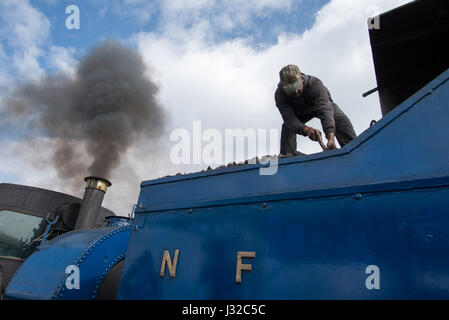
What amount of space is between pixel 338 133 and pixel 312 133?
0.82 metres

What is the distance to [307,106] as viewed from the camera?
3191 millimetres

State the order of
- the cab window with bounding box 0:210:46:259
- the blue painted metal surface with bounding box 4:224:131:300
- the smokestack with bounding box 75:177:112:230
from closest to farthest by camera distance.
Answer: the blue painted metal surface with bounding box 4:224:131:300, the smokestack with bounding box 75:177:112:230, the cab window with bounding box 0:210:46:259

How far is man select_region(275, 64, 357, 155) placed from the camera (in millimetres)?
2832

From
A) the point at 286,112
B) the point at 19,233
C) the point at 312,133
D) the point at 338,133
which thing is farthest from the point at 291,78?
the point at 19,233

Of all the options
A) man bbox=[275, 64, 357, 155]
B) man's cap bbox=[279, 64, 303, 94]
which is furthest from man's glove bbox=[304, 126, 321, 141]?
man's cap bbox=[279, 64, 303, 94]

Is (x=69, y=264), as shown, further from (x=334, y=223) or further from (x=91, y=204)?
(x=91, y=204)

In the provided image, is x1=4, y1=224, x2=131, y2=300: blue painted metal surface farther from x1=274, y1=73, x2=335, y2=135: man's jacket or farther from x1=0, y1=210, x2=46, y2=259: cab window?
x1=0, y1=210, x2=46, y2=259: cab window

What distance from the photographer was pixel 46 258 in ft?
10.7

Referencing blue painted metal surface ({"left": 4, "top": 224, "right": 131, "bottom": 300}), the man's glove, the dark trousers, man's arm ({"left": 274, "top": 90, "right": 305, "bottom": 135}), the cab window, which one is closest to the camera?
the man's glove

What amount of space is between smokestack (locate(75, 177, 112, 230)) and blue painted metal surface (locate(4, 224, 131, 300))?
424 centimetres

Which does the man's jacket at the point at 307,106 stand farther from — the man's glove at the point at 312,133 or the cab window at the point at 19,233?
the cab window at the point at 19,233
